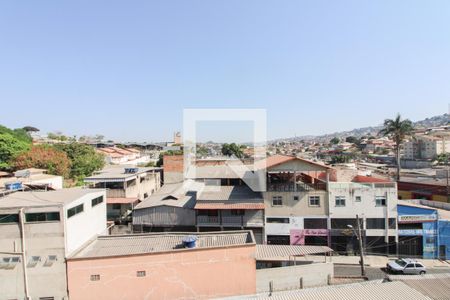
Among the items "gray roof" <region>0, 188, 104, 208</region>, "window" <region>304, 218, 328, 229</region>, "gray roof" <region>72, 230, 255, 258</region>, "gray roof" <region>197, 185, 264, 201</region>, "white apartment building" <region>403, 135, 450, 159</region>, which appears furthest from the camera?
"white apartment building" <region>403, 135, 450, 159</region>

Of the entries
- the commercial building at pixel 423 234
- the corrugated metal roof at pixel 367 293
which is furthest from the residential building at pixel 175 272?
the commercial building at pixel 423 234

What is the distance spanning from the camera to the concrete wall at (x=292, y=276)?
16.4m

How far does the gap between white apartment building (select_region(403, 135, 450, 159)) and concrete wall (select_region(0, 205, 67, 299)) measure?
116m

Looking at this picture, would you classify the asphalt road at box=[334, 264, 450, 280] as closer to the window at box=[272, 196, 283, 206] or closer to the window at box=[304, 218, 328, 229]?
the window at box=[304, 218, 328, 229]

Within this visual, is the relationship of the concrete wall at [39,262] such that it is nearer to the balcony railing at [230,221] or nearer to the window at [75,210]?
the window at [75,210]

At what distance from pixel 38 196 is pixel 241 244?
40.4 feet

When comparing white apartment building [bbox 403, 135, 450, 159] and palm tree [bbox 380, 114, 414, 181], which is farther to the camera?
white apartment building [bbox 403, 135, 450, 159]

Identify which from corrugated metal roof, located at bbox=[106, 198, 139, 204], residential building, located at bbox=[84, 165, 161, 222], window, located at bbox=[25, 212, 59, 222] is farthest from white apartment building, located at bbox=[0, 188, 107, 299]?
residential building, located at bbox=[84, 165, 161, 222]

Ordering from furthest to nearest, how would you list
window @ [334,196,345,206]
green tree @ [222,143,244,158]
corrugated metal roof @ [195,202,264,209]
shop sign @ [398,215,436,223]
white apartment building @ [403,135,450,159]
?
white apartment building @ [403,135,450,159] → green tree @ [222,143,244,158] → window @ [334,196,345,206] → shop sign @ [398,215,436,223] → corrugated metal roof @ [195,202,264,209]

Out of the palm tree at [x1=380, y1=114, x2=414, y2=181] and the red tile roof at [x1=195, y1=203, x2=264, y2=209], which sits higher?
the palm tree at [x1=380, y1=114, x2=414, y2=181]

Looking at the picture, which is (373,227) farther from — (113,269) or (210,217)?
(113,269)

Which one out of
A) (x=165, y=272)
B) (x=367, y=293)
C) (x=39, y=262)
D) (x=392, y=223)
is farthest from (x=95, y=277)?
(x=392, y=223)

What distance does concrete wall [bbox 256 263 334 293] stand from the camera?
53.9 ft

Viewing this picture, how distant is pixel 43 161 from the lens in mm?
38500
